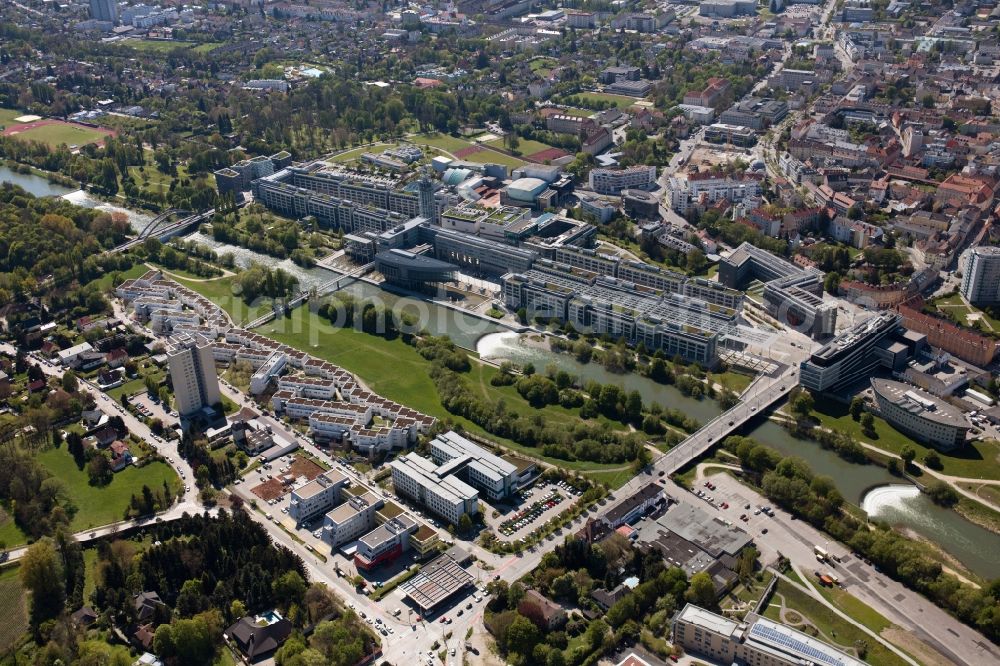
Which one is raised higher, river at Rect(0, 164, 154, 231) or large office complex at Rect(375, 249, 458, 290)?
large office complex at Rect(375, 249, 458, 290)

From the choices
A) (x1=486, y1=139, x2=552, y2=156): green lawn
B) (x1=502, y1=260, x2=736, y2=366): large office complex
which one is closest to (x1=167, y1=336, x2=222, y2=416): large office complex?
(x1=502, y1=260, x2=736, y2=366): large office complex

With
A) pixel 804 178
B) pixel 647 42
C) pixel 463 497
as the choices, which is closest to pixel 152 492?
pixel 463 497

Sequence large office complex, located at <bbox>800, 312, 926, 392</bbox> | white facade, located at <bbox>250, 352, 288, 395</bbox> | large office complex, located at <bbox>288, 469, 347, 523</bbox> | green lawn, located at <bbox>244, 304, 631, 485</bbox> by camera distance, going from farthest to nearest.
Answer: white facade, located at <bbox>250, 352, 288, 395</bbox>, large office complex, located at <bbox>800, 312, 926, 392</bbox>, green lawn, located at <bbox>244, 304, 631, 485</bbox>, large office complex, located at <bbox>288, 469, 347, 523</bbox>

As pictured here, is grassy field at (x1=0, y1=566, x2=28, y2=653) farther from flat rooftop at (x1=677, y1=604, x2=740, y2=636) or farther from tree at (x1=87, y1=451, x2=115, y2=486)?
flat rooftop at (x1=677, y1=604, x2=740, y2=636)

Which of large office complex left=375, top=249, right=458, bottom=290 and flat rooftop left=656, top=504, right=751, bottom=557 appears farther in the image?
large office complex left=375, top=249, right=458, bottom=290

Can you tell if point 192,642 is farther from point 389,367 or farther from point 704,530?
point 389,367

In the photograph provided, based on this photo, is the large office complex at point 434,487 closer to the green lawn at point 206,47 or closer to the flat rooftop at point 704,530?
the flat rooftop at point 704,530
